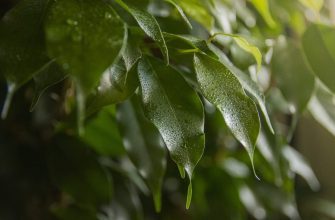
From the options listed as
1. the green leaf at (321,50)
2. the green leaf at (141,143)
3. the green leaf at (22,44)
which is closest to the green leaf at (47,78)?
the green leaf at (22,44)

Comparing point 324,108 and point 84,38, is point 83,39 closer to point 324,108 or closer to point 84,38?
point 84,38

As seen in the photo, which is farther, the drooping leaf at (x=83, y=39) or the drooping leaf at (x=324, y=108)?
the drooping leaf at (x=324, y=108)

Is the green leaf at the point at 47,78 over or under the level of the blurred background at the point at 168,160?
over

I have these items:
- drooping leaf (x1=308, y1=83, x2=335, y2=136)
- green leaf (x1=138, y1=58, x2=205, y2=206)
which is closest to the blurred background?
drooping leaf (x1=308, y1=83, x2=335, y2=136)

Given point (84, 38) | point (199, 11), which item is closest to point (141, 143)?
point (199, 11)

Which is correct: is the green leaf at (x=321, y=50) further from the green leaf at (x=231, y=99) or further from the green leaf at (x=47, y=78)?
the green leaf at (x=47, y=78)

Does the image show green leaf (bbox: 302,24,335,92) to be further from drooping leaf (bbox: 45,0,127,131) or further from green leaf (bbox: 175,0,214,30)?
drooping leaf (bbox: 45,0,127,131)

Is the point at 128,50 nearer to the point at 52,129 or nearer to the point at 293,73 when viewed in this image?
the point at 293,73
